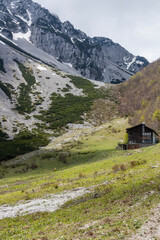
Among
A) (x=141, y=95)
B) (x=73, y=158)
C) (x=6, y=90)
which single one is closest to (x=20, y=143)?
(x=73, y=158)

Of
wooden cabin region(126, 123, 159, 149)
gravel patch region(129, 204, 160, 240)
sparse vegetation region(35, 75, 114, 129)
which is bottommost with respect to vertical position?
gravel patch region(129, 204, 160, 240)

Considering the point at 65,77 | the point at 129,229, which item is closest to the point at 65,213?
the point at 129,229

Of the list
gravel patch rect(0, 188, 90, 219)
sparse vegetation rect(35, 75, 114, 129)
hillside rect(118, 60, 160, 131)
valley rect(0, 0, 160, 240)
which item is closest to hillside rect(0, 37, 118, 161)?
sparse vegetation rect(35, 75, 114, 129)

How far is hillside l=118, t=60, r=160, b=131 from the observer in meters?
111

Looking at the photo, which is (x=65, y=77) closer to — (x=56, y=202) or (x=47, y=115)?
(x=47, y=115)

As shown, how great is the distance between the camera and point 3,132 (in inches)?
3529

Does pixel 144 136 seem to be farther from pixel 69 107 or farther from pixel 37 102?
pixel 37 102

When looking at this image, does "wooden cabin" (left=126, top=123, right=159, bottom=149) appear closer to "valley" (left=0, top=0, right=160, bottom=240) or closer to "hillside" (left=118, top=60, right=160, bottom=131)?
"valley" (left=0, top=0, right=160, bottom=240)

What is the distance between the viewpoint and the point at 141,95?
156 meters

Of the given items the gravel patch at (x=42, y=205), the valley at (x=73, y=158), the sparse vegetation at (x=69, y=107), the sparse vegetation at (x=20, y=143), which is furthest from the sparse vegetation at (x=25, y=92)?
the gravel patch at (x=42, y=205)

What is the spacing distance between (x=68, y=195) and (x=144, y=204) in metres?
10.4

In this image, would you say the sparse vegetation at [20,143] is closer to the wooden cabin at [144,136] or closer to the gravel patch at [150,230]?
the wooden cabin at [144,136]

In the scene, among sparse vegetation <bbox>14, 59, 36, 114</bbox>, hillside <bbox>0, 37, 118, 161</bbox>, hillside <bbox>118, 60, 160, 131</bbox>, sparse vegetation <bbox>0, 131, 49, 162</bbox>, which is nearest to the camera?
sparse vegetation <bbox>0, 131, 49, 162</bbox>

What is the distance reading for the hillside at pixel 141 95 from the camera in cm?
11125
